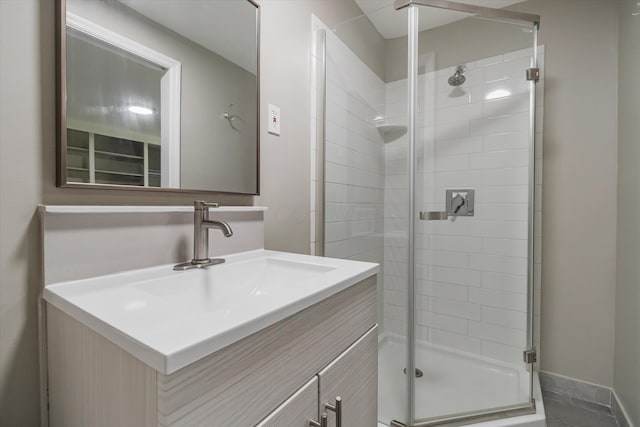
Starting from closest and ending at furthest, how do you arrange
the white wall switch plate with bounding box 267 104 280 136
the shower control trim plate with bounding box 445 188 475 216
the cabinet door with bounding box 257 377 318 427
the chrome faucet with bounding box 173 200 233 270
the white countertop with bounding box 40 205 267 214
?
the cabinet door with bounding box 257 377 318 427, the white countertop with bounding box 40 205 267 214, the chrome faucet with bounding box 173 200 233 270, the white wall switch plate with bounding box 267 104 280 136, the shower control trim plate with bounding box 445 188 475 216

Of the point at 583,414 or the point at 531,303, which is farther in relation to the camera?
the point at 531,303

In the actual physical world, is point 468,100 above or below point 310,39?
below

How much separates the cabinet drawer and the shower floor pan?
89 cm

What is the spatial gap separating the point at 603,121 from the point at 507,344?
4.20 feet

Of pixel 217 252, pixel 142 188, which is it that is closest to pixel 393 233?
pixel 217 252

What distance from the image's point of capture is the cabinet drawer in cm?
35

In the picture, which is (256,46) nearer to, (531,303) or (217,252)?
(217,252)

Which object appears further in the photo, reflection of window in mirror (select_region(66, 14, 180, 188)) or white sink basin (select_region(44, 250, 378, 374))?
reflection of window in mirror (select_region(66, 14, 180, 188))

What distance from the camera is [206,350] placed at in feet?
1.22

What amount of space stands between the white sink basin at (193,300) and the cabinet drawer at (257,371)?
0.08 ft

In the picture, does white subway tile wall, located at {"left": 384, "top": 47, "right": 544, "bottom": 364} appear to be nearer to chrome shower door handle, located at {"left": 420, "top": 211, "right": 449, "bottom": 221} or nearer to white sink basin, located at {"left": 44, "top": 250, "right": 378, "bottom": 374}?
chrome shower door handle, located at {"left": 420, "top": 211, "right": 449, "bottom": 221}

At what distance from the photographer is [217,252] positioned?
94cm

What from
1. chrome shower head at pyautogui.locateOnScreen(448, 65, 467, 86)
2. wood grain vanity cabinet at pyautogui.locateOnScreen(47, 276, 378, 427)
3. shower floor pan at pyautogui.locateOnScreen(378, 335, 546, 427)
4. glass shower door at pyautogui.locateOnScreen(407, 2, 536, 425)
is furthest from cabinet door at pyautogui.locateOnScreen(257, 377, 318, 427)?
chrome shower head at pyautogui.locateOnScreen(448, 65, 467, 86)

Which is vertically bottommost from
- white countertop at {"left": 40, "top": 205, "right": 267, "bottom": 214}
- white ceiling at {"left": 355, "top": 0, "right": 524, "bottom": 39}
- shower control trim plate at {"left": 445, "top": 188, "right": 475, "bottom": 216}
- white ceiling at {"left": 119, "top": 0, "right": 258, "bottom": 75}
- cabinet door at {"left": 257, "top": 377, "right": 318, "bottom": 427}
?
cabinet door at {"left": 257, "top": 377, "right": 318, "bottom": 427}
